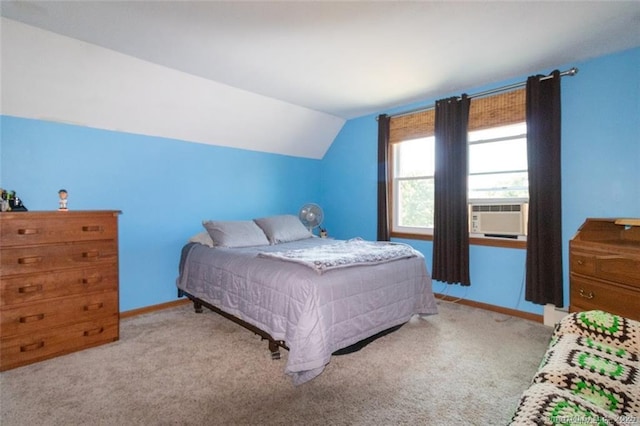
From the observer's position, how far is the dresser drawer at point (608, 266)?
6.16ft

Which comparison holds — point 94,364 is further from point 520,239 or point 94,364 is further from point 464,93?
point 464,93

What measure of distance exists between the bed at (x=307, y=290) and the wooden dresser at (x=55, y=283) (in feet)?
2.59

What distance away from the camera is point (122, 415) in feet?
5.32

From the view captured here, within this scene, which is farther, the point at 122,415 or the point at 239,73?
the point at 239,73

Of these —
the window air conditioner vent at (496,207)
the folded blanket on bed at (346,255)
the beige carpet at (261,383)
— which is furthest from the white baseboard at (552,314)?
the folded blanket on bed at (346,255)

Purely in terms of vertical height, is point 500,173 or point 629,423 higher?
point 500,173

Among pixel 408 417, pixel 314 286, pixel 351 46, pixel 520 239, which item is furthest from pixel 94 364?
pixel 520 239

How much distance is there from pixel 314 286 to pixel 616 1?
2.56 metres

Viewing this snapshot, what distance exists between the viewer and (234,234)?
129 inches

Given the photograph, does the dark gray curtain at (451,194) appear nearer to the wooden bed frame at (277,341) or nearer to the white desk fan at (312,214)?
the wooden bed frame at (277,341)

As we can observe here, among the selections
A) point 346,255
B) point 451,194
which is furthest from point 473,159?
point 346,255

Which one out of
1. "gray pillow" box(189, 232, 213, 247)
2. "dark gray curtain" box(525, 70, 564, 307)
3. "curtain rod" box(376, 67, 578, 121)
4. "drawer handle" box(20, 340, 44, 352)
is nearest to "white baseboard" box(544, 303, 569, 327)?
"dark gray curtain" box(525, 70, 564, 307)

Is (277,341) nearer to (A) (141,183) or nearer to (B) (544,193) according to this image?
(A) (141,183)

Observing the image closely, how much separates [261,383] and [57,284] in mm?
1645
